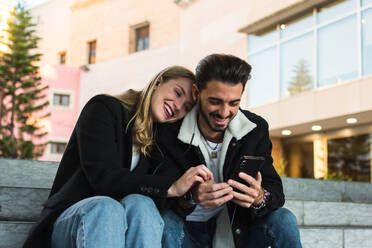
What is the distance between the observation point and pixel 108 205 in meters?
2.00

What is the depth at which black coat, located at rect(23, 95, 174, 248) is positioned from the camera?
2207mm

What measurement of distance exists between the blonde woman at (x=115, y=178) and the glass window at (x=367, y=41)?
29.8 feet

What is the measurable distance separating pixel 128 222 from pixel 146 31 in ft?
72.3

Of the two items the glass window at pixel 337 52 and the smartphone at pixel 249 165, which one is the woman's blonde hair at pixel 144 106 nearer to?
the smartphone at pixel 249 165

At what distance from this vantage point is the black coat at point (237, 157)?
2535 millimetres

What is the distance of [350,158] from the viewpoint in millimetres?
13008

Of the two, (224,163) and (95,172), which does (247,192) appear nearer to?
(224,163)

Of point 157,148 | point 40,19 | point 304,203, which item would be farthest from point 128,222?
point 40,19

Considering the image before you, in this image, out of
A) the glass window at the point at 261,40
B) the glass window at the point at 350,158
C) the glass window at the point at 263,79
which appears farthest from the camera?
the glass window at the point at 261,40

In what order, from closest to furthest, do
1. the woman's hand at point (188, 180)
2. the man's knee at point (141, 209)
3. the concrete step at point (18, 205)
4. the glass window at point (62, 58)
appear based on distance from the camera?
1. the man's knee at point (141, 209)
2. the woman's hand at point (188, 180)
3. the concrete step at point (18, 205)
4. the glass window at point (62, 58)

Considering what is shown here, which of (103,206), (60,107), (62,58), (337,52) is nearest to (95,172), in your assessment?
(103,206)

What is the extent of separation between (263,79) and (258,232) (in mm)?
11930

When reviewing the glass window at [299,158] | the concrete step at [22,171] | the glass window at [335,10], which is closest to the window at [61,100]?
the glass window at [299,158]

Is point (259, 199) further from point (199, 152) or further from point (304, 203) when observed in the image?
point (304, 203)
